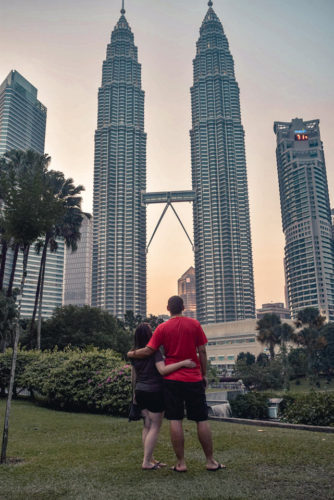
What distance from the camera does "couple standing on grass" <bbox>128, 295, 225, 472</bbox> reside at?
514 centimetres

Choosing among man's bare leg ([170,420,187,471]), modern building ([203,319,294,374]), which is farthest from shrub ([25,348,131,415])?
modern building ([203,319,294,374])

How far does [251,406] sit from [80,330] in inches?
1367

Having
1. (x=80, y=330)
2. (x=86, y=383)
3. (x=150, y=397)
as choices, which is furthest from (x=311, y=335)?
(x=150, y=397)

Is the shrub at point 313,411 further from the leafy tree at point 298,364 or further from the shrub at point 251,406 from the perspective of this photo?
the leafy tree at point 298,364

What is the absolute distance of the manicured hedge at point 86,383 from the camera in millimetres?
12875

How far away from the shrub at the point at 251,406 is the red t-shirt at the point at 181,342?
35.6 ft

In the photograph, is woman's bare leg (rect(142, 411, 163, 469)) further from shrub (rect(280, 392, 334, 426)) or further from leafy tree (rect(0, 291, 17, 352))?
leafy tree (rect(0, 291, 17, 352))

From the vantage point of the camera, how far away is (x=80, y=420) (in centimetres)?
1177

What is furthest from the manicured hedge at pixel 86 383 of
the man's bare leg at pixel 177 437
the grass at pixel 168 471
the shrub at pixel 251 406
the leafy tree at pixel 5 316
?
the leafy tree at pixel 5 316

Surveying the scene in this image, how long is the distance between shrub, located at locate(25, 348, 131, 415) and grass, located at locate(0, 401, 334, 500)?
13.2 feet

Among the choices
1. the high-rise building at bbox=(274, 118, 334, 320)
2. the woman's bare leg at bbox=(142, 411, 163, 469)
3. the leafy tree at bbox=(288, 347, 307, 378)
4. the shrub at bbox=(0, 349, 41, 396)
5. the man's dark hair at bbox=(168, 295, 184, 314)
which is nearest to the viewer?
the woman's bare leg at bbox=(142, 411, 163, 469)

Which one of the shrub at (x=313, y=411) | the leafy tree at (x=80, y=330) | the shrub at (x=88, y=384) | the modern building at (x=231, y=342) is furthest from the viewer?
the modern building at (x=231, y=342)

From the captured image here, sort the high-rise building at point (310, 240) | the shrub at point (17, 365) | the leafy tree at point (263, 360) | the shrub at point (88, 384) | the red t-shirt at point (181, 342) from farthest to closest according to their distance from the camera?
the high-rise building at point (310, 240) → the leafy tree at point (263, 360) → the shrub at point (17, 365) → the shrub at point (88, 384) → the red t-shirt at point (181, 342)

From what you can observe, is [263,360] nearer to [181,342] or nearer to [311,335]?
[311,335]
